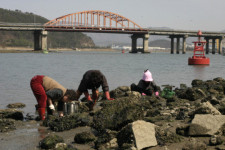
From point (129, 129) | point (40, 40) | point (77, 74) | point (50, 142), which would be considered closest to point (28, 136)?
point (50, 142)

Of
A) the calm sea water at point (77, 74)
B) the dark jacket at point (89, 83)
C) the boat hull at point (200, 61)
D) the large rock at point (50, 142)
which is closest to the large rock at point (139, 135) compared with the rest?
the large rock at point (50, 142)

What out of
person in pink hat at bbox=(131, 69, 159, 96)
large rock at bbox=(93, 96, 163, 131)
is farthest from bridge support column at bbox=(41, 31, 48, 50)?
large rock at bbox=(93, 96, 163, 131)

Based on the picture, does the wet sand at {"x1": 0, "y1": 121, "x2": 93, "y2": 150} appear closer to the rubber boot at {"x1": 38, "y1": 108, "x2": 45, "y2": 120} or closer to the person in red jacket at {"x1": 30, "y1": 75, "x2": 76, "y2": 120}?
the rubber boot at {"x1": 38, "y1": 108, "x2": 45, "y2": 120}

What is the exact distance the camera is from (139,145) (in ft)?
20.9

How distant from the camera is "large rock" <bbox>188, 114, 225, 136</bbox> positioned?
7258 mm

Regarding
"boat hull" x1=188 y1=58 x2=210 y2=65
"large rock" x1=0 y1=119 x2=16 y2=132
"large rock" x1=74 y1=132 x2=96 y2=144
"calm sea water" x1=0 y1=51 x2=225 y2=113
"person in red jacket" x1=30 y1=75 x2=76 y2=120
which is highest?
"person in red jacket" x1=30 y1=75 x2=76 y2=120

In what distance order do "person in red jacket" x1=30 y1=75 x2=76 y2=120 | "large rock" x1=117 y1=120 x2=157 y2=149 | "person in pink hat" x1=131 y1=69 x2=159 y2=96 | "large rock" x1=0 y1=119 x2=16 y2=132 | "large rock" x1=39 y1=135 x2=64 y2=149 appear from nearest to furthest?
1. "large rock" x1=117 y1=120 x2=157 y2=149
2. "large rock" x1=39 y1=135 x2=64 y2=149
3. "person in red jacket" x1=30 y1=75 x2=76 y2=120
4. "large rock" x1=0 y1=119 x2=16 y2=132
5. "person in pink hat" x1=131 y1=69 x2=159 y2=96

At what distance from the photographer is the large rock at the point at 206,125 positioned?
286 inches

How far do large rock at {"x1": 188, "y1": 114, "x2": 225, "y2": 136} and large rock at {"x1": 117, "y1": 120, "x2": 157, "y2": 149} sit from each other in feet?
3.94

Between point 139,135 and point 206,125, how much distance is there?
186cm

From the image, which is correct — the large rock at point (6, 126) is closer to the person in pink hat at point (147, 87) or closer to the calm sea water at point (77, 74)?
the calm sea water at point (77, 74)

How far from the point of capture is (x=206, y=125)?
7.39 meters

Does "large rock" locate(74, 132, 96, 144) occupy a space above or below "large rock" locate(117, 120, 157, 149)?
below

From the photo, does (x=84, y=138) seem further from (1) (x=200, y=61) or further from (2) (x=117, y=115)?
(1) (x=200, y=61)
